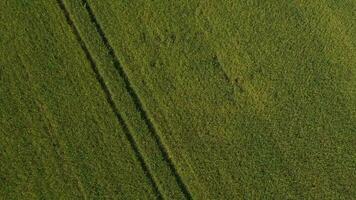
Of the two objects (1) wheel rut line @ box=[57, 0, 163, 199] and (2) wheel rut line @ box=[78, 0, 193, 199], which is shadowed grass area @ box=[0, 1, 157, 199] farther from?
(2) wheel rut line @ box=[78, 0, 193, 199]

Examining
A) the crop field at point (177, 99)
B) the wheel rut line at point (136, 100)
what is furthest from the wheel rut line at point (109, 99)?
the wheel rut line at point (136, 100)

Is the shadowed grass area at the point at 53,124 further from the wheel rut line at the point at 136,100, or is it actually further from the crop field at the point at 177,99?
the wheel rut line at the point at 136,100

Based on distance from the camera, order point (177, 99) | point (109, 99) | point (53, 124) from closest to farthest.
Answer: point (53, 124)
point (109, 99)
point (177, 99)

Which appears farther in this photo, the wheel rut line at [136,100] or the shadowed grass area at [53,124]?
the wheel rut line at [136,100]

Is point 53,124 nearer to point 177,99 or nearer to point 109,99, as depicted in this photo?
point 109,99

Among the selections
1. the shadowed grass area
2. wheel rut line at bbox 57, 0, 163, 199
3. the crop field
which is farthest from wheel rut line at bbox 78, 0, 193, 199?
the shadowed grass area

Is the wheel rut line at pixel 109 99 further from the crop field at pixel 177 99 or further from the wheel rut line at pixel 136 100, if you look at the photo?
the wheel rut line at pixel 136 100

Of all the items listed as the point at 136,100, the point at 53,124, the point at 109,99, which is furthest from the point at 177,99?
the point at 53,124
